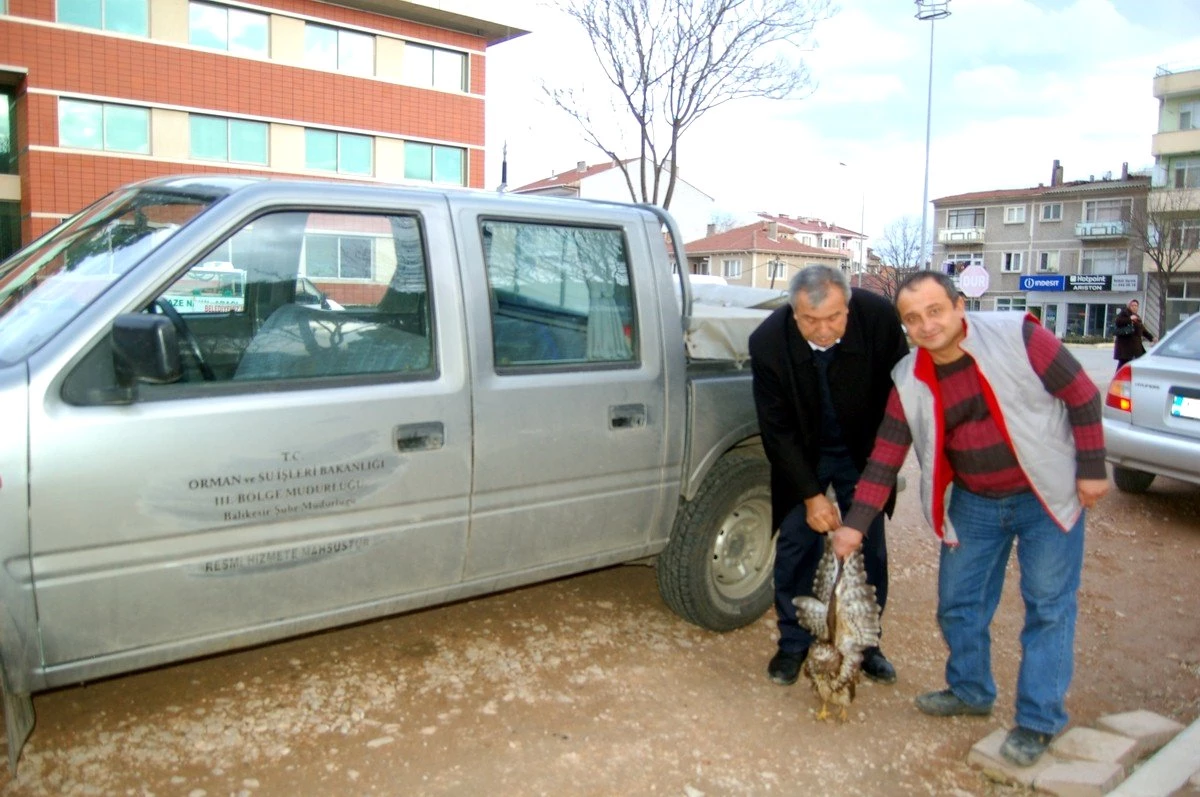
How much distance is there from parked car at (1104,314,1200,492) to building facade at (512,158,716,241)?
46.6 m

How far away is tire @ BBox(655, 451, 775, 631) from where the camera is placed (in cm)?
419

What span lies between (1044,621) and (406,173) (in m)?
Result: 31.2

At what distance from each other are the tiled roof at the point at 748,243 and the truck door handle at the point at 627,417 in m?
61.3

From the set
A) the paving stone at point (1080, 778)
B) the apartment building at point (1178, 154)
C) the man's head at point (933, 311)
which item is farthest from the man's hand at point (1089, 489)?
the apartment building at point (1178, 154)

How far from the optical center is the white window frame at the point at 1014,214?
211 feet

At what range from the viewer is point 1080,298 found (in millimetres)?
59594

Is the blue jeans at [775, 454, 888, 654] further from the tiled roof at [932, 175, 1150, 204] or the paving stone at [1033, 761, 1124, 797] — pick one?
the tiled roof at [932, 175, 1150, 204]

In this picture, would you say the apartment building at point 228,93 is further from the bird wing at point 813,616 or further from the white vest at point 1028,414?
the white vest at point 1028,414

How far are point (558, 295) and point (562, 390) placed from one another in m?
0.40

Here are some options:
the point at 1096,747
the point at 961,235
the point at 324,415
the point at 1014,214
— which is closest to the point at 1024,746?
the point at 1096,747

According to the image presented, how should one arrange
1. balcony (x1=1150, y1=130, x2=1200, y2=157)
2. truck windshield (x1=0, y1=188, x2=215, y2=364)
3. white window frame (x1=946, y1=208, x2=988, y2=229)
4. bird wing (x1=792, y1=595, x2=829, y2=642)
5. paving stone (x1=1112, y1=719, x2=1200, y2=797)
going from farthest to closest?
white window frame (x1=946, y1=208, x2=988, y2=229), balcony (x1=1150, y1=130, x2=1200, y2=157), bird wing (x1=792, y1=595, x2=829, y2=642), paving stone (x1=1112, y1=719, x2=1200, y2=797), truck windshield (x1=0, y1=188, x2=215, y2=364)

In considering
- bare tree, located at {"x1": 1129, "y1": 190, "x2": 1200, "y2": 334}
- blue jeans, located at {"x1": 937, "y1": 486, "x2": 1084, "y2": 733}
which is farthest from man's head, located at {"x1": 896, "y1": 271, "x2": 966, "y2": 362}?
bare tree, located at {"x1": 1129, "y1": 190, "x2": 1200, "y2": 334}

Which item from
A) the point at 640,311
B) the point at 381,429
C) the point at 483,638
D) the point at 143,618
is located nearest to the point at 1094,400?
the point at 640,311

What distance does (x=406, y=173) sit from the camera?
32438mm
